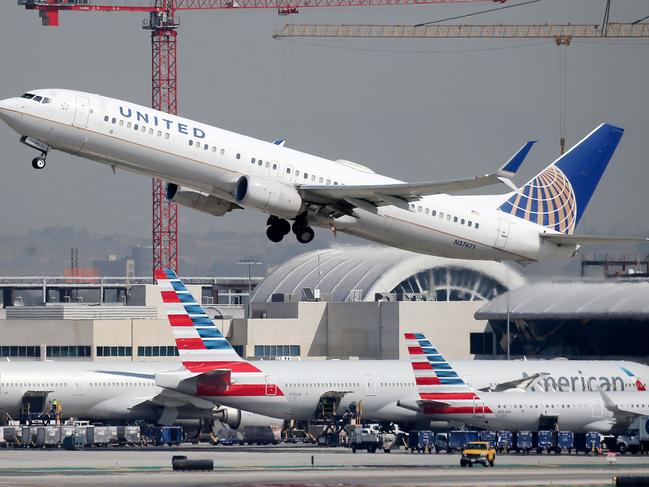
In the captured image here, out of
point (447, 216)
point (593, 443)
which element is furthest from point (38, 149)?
point (593, 443)

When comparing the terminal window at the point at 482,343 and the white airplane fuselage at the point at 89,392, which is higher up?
the terminal window at the point at 482,343

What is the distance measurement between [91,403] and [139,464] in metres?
17.3

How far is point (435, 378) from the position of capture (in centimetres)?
7994

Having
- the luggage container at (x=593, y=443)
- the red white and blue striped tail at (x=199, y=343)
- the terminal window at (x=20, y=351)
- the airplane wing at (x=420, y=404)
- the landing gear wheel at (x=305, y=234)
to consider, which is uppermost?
the landing gear wheel at (x=305, y=234)

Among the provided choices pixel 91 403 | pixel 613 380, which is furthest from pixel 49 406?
pixel 613 380

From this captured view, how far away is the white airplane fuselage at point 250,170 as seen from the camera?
59.0 metres

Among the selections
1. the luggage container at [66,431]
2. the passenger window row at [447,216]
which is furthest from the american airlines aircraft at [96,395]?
→ the passenger window row at [447,216]

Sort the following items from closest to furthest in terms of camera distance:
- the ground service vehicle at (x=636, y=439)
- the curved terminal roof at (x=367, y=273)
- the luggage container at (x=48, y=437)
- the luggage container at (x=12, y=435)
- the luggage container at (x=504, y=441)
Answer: the ground service vehicle at (x=636, y=439) < the luggage container at (x=504, y=441) < the luggage container at (x=48, y=437) < the luggage container at (x=12, y=435) < the curved terminal roof at (x=367, y=273)

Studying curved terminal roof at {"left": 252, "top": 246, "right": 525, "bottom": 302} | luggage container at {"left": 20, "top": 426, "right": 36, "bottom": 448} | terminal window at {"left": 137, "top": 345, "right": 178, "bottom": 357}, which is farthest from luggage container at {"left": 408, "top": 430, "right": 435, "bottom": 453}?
terminal window at {"left": 137, "top": 345, "right": 178, "bottom": 357}

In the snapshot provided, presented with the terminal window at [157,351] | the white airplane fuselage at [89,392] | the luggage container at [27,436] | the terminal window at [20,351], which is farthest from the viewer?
the terminal window at [20,351]

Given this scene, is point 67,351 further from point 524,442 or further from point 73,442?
point 524,442

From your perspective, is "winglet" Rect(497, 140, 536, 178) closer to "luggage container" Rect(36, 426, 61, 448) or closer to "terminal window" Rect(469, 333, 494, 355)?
"luggage container" Rect(36, 426, 61, 448)

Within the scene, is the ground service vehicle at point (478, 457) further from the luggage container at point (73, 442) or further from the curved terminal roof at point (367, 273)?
the curved terminal roof at point (367, 273)

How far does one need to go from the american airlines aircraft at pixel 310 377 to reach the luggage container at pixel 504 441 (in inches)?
122
